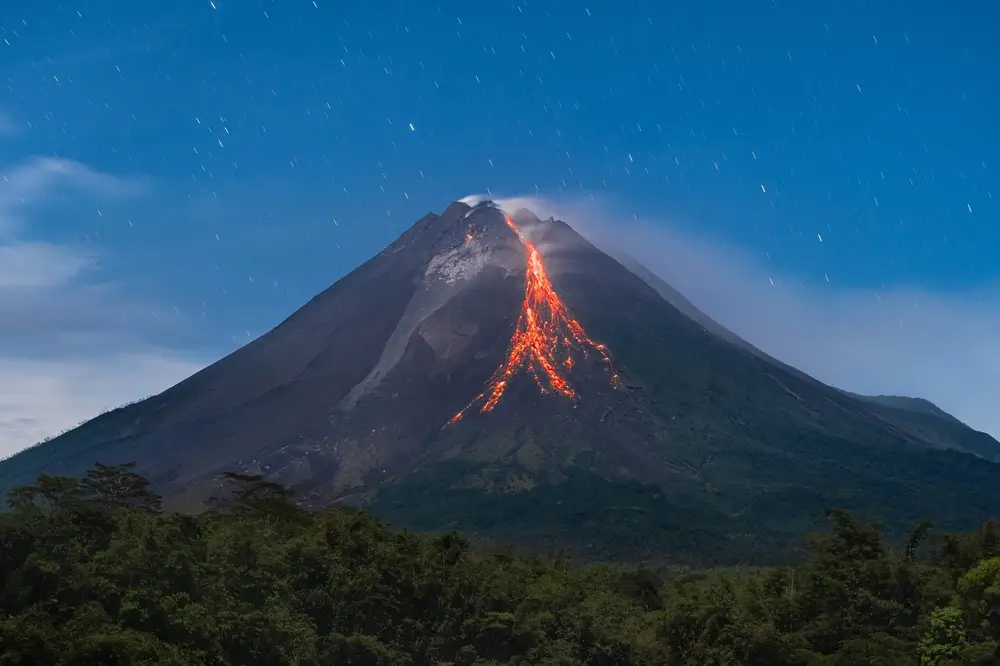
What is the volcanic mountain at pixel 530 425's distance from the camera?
12575 cm

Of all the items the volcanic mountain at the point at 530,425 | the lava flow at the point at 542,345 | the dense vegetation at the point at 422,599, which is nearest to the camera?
the dense vegetation at the point at 422,599

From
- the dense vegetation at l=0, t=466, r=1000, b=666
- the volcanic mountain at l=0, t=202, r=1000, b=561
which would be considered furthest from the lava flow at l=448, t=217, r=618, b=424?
the dense vegetation at l=0, t=466, r=1000, b=666

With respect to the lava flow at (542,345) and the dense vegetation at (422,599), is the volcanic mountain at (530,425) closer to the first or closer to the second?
the lava flow at (542,345)

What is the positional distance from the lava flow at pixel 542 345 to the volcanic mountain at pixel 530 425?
351mm

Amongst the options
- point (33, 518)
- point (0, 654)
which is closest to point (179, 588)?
point (33, 518)

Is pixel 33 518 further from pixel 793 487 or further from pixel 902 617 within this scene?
pixel 793 487

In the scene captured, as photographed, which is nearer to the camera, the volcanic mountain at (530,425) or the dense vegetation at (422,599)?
the dense vegetation at (422,599)

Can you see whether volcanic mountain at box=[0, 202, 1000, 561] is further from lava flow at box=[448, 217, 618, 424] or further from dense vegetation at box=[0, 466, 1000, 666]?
dense vegetation at box=[0, 466, 1000, 666]

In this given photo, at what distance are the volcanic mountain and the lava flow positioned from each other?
1.15ft

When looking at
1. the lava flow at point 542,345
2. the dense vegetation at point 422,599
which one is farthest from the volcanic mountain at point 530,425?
the dense vegetation at point 422,599

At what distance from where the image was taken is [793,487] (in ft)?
436

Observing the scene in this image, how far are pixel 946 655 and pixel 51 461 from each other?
474 ft

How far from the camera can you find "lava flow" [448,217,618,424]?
15500 centimetres

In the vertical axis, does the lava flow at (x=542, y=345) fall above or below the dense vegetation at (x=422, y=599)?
above
